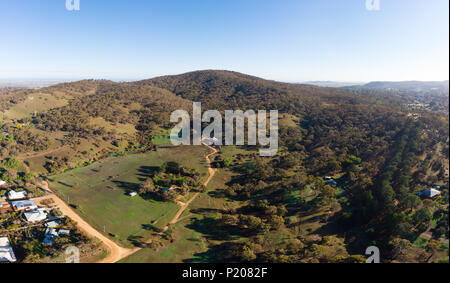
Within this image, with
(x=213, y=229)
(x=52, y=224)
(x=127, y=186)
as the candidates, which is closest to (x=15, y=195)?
(x=52, y=224)

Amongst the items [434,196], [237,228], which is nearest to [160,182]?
Result: [237,228]

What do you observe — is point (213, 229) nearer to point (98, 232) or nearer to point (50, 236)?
point (98, 232)

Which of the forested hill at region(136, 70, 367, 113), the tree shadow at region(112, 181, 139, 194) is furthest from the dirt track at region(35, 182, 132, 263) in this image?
the forested hill at region(136, 70, 367, 113)

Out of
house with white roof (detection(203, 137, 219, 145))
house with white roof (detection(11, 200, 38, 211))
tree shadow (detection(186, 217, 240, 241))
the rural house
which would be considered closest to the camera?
tree shadow (detection(186, 217, 240, 241))

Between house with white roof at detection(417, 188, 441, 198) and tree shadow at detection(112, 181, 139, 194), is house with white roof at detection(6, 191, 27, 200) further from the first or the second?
house with white roof at detection(417, 188, 441, 198)

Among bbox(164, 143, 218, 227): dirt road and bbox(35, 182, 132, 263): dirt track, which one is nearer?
bbox(35, 182, 132, 263): dirt track

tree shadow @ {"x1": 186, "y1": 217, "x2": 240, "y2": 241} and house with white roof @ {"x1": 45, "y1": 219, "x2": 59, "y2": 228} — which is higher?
house with white roof @ {"x1": 45, "y1": 219, "x2": 59, "y2": 228}

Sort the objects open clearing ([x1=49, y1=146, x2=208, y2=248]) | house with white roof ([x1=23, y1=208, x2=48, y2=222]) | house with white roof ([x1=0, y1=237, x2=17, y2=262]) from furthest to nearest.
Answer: open clearing ([x1=49, y1=146, x2=208, y2=248])
house with white roof ([x1=23, y1=208, x2=48, y2=222])
house with white roof ([x1=0, y1=237, x2=17, y2=262])
